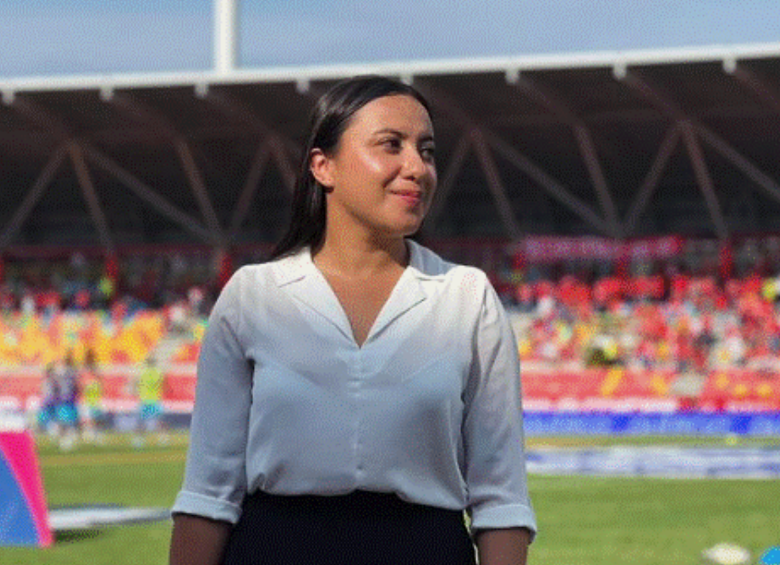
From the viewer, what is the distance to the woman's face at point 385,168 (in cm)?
371

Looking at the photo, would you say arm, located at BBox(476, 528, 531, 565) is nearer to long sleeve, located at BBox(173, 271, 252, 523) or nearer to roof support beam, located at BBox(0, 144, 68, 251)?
long sleeve, located at BBox(173, 271, 252, 523)

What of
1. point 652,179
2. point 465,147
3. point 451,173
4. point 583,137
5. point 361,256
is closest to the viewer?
point 361,256

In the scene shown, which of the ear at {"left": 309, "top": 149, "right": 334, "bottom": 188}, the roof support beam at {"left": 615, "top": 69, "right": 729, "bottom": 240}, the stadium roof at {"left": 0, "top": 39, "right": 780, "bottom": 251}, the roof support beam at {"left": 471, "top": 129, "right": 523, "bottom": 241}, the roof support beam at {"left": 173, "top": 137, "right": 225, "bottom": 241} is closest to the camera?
the ear at {"left": 309, "top": 149, "right": 334, "bottom": 188}

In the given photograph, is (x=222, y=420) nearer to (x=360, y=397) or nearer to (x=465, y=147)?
(x=360, y=397)

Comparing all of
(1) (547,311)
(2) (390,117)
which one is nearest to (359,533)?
(2) (390,117)

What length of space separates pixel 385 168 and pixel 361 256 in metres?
0.19

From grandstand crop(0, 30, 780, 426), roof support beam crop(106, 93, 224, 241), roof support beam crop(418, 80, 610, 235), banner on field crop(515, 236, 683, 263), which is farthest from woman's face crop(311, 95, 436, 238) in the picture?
banner on field crop(515, 236, 683, 263)

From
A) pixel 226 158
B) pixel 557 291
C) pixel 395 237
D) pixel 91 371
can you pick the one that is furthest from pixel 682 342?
pixel 395 237

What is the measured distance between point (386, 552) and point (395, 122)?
2.80ft

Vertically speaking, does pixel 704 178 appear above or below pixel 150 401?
above

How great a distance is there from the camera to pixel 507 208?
54.5 metres

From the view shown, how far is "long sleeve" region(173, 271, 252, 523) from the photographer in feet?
12.1

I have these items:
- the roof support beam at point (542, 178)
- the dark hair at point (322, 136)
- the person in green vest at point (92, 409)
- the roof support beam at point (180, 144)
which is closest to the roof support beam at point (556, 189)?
the roof support beam at point (542, 178)

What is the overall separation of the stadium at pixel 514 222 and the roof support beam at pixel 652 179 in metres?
0.08
